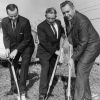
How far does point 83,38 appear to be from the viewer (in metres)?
5.57

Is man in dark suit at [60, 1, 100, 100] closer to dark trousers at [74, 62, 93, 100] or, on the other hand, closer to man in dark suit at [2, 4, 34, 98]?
dark trousers at [74, 62, 93, 100]

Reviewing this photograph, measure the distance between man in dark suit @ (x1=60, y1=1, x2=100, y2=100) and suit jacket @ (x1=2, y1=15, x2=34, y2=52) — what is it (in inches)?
42.1

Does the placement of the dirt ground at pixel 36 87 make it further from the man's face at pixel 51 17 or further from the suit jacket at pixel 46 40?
the man's face at pixel 51 17

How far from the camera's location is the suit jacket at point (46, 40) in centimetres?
666

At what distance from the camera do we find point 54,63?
280 inches

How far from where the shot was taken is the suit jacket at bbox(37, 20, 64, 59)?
666 cm

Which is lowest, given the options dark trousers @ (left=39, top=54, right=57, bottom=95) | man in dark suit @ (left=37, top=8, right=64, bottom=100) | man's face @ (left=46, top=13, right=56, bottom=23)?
dark trousers @ (left=39, top=54, right=57, bottom=95)

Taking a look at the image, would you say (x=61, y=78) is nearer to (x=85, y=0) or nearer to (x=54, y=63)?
(x=54, y=63)

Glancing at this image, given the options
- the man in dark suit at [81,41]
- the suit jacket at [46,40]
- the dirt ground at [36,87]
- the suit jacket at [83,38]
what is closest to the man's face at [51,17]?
the suit jacket at [46,40]

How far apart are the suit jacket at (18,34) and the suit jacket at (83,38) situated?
108 centimetres

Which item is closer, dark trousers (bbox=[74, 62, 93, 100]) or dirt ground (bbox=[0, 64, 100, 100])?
dark trousers (bbox=[74, 62, 93, 100])

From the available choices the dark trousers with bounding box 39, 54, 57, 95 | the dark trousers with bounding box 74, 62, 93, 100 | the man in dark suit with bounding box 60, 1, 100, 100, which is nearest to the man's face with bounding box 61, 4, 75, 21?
the man in dark suit with bounding box 60, 1, 100, 100

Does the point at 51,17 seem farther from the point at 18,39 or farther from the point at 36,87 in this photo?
the point at 36,87

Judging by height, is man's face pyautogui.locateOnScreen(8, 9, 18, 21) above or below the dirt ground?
above
